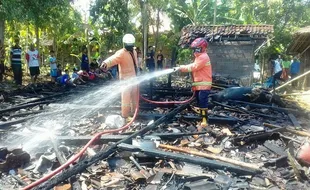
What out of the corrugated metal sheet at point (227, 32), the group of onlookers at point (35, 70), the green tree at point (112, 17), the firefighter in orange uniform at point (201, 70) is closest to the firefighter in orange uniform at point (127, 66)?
the firefighter in orange uniform at point (201, 70)

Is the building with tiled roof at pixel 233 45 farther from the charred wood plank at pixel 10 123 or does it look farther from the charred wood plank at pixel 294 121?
the charred wood plank at pixel 10 123

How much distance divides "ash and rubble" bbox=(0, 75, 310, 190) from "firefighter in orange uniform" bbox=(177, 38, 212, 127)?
61 centimetres

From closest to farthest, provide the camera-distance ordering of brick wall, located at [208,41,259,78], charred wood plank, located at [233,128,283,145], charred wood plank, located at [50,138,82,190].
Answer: charred wood plank, located at [50,138,82,190], charred wood plank, located at [233,128,283,145], brick wall, located at [208,41,259,78]

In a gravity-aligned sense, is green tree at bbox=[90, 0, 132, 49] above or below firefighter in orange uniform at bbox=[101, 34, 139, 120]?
above

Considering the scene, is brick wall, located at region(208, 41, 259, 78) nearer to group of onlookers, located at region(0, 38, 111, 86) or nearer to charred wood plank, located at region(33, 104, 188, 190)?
group of onlookers, located at region(0, 38, 111, 86)

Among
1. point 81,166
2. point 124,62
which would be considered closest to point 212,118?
point 124,62

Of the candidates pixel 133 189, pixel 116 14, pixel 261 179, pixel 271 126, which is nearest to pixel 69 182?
pixel 133 189

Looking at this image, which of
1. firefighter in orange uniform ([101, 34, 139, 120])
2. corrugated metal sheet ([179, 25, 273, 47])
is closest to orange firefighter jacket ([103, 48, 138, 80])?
firefighter in orange uniform ([101, 34, 139, 120])

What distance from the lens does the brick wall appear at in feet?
56.7

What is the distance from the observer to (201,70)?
22.0 feet

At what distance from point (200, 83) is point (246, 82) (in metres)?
11.4

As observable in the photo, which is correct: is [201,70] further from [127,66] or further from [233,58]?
[233,58]

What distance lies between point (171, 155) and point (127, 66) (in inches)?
123

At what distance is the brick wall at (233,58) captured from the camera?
17281mm
